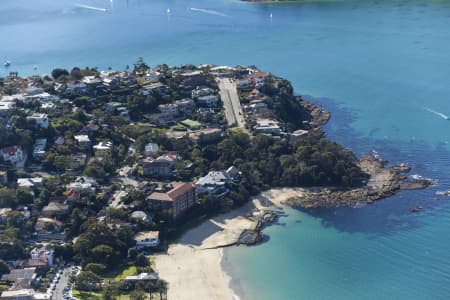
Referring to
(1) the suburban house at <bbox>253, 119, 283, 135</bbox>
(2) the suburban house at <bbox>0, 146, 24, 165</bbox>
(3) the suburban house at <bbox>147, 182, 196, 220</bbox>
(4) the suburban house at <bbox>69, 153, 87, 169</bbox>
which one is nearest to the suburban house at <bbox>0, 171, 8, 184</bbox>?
(2) the suburban house at <bbox>0, 146, 24, 165</bbox>

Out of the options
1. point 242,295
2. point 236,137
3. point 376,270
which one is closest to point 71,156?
point 236,137

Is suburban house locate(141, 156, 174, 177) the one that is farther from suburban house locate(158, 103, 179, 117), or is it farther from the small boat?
the small boat

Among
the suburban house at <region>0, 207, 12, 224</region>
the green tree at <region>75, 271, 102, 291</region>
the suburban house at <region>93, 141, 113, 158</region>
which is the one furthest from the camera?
the suburban house at <region>93, 141, 113, 158</region>

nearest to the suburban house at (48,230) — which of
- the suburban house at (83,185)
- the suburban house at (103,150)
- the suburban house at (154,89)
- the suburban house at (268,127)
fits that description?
the suburban house at (83,185)

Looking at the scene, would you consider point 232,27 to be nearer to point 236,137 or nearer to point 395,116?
point 395,116

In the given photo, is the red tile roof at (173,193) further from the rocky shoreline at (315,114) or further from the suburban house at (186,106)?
the rocky shoreline at (315,114)

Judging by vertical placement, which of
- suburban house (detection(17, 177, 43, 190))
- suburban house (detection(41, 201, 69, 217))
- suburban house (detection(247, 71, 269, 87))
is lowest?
suburban house (detection(41, 201, 69, 217))
